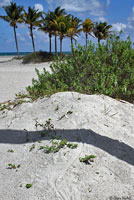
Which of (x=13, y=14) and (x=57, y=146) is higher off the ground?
(x=13, y=14)

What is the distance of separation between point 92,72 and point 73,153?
272 cm

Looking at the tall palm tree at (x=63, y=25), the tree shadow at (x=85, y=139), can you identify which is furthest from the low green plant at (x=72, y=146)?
the tall palm tree at (x=63, y=25)

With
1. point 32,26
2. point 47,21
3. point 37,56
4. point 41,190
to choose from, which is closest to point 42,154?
point 41,190

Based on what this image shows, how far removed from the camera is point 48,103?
13.7 ft

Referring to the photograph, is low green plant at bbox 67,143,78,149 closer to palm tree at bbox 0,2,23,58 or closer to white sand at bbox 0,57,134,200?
white sand at bbox 0,57,134,200

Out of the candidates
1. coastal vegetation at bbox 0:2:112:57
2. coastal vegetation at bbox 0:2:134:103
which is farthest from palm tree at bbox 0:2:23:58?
coastal vegetation at bbox 0:2:134:103

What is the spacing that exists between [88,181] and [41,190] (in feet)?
1.80

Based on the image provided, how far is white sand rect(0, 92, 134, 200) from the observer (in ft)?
7.36

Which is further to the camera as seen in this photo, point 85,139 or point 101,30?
point 101,30

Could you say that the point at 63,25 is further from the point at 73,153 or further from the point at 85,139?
the point at 73,153

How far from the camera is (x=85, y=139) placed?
9.98 feet

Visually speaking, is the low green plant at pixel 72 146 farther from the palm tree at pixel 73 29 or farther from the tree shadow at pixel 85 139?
the palm tree at pixel 73 29

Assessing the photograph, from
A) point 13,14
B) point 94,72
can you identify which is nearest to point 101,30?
point 13,14

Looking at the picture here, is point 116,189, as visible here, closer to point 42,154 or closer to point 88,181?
point 88,181
